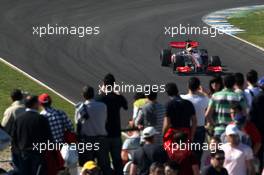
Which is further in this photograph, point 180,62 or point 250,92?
point 180,62

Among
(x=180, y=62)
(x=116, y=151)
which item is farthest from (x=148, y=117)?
(x=180, y=62)

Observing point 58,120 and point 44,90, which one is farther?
point 44,90

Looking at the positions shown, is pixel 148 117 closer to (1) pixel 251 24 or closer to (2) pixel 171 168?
(2) pixel 171 168

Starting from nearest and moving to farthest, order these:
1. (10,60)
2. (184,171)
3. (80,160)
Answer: (184,171) < (80,160) < (10,60)

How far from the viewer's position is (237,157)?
16.3 m

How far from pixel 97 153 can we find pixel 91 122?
627 mm

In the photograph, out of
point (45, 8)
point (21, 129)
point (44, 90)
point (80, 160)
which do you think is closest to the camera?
point (21, 129)

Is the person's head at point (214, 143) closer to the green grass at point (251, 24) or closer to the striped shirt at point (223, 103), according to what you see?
the striped shirt at point (223, 103)

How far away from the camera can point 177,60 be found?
108 feet

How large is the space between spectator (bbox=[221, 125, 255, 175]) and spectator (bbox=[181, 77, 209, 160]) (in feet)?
5.57

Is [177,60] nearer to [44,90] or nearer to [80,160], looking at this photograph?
[44,90]

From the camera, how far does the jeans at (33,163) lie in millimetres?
16766

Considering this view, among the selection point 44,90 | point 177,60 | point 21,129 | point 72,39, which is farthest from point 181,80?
point 21,129

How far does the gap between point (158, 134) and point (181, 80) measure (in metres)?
14.8
